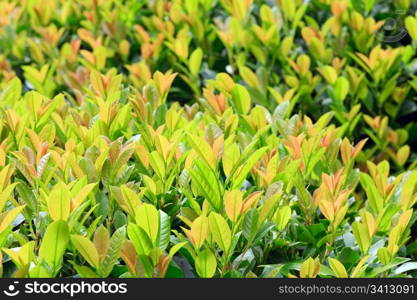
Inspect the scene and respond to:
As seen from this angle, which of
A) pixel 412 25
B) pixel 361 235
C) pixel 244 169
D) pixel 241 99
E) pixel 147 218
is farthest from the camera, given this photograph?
pixel 412 25

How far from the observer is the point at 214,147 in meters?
2.84

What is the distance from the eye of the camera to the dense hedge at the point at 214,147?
99.3 inches

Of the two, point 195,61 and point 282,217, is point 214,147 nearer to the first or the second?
point 282,217

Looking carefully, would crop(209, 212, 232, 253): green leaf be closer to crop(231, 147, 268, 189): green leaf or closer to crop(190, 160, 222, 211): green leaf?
crop(190, 160, 222, 211): green leaf

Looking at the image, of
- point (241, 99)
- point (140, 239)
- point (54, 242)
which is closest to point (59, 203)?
point (54, 242)

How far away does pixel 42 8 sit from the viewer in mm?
5418

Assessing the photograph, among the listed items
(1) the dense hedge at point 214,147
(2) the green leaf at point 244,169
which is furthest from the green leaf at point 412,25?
(2) the green leaf at point 244,169

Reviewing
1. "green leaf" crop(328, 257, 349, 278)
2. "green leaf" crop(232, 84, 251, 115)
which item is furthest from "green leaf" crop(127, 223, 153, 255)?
"green leaf" crop(232, 84, 251, 115)

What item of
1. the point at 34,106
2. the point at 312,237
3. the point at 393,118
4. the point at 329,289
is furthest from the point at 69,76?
the point at 329,289

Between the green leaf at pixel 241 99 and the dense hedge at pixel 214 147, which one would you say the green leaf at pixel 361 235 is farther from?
the green leaf at pixel 241 99

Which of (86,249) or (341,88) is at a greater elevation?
(341,88)

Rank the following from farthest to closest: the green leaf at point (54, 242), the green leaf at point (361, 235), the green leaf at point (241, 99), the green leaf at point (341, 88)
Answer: the green leaf at point (341, 88) < the green leaf at point (241, 99) < the green leaf at point (361, 235) < the green leaf at point (54, 242)

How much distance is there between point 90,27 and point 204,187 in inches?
111

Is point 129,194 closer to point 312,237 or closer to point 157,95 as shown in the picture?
point 312,237
